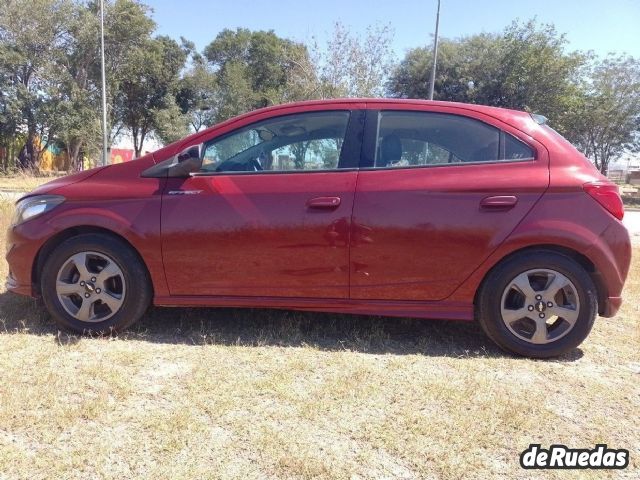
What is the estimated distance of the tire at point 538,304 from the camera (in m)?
3.23

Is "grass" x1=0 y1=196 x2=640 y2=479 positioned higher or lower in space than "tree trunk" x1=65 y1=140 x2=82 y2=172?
lower

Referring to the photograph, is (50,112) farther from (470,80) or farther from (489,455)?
(489,455)

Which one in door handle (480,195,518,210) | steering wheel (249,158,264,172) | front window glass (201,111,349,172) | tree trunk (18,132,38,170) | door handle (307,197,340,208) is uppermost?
tree trunk (18,132,38,170)

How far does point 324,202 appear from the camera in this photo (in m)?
3.31

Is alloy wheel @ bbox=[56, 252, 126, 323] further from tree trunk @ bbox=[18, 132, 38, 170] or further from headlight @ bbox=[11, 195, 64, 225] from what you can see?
tree trunk @ bbox=[18, 132, 38, 170]

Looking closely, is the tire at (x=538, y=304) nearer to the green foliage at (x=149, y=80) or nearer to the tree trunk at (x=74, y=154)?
the green foliage at (x=149, y=80)

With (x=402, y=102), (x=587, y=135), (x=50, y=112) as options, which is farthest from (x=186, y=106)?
(x=402, y=102)

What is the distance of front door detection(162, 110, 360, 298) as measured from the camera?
3.33 m

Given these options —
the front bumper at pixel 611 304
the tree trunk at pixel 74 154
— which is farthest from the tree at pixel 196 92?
the front bumper at pixel 611 304

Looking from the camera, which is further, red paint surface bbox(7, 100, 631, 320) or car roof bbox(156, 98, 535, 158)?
car roof bbox(156, 98, 535, 158)

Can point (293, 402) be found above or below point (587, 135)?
below

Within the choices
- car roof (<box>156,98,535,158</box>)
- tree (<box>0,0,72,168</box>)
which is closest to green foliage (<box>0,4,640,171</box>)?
tree (<box>0,0,72,168</box>)

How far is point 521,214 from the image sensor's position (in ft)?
10.5

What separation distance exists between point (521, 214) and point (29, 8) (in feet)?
97.0
